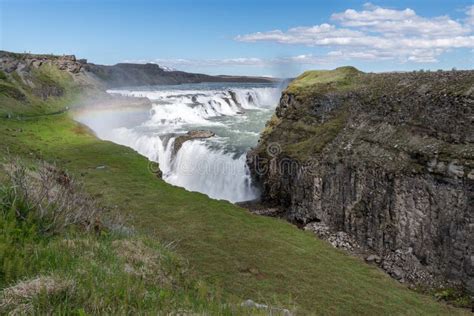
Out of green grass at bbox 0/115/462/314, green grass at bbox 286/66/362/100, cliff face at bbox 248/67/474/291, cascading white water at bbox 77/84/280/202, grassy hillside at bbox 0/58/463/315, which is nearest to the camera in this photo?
grassy hillside at bbox 0/58/463/315

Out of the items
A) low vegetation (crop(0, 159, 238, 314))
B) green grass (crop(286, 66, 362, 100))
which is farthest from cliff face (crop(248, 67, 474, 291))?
low vegetation (crop(0, 159, 238, 314))

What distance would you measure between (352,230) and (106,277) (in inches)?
819

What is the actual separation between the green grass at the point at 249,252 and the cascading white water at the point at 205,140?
7.91 metres

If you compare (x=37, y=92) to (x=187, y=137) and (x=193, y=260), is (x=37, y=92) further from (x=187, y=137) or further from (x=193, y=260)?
(x=193, y=260)

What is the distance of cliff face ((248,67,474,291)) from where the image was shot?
68.1 ft

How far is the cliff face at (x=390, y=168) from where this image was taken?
20750 millimetres

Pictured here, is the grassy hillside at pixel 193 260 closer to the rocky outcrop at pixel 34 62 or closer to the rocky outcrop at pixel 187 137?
the rocky outcrop at pixel 187 137

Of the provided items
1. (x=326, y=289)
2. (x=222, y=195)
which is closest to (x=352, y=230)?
(x=326, y=289)

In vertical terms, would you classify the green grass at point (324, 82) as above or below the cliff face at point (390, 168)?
above

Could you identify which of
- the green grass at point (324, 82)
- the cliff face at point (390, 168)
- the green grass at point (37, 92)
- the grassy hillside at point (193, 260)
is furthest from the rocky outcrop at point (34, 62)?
the cliff face at point (390, 168)

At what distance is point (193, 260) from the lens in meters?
18.7

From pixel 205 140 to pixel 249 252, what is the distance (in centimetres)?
2631

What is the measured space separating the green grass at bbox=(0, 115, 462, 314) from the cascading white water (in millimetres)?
7914

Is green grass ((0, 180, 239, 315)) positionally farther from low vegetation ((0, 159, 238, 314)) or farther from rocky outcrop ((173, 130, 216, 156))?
rocky outcrop ((173, 130, 216, 156))
